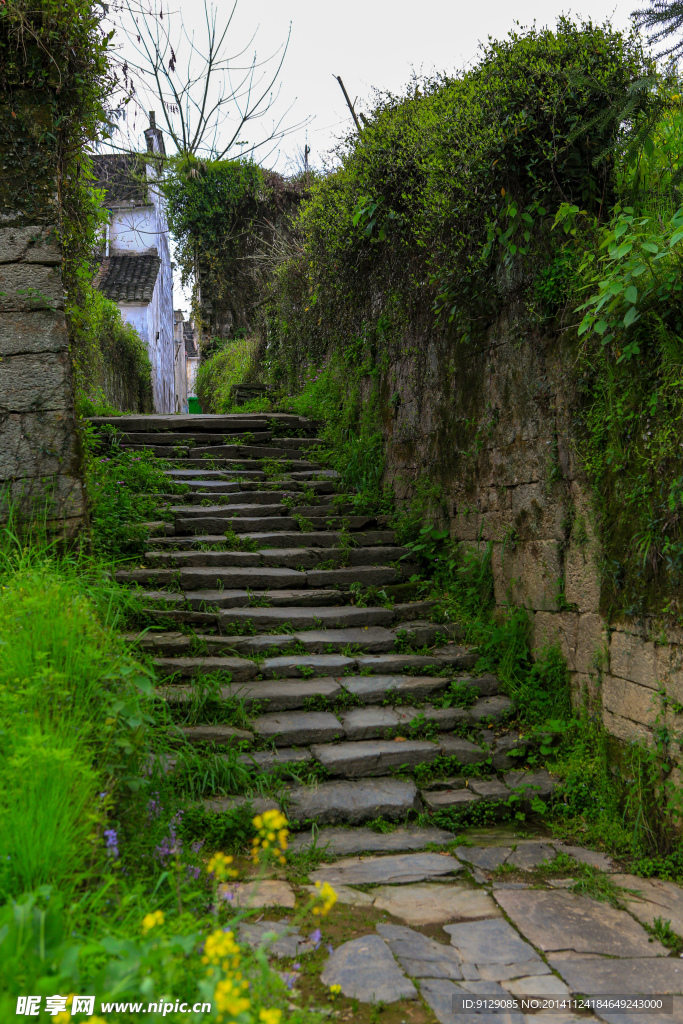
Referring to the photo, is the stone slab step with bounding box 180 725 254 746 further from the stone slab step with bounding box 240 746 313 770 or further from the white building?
the white building

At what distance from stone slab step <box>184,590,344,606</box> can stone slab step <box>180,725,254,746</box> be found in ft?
→ 3.74

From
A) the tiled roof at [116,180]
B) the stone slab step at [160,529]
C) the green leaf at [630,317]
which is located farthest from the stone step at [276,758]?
the tiled roof at [116,180]

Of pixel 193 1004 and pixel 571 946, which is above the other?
pixel 193 1004

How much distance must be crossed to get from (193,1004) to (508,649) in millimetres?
3152

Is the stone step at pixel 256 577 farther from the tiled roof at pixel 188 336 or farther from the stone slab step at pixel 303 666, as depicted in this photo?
the tiled roof at pixel 188 336

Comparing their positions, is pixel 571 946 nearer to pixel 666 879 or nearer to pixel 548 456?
pixel 666 879

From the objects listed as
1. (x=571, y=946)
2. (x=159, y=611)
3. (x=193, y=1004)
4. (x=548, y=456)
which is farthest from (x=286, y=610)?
(x=193, y=1004)

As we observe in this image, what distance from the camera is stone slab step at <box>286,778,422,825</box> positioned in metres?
3.41

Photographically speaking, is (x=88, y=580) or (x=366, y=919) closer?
(x=366, y=919)

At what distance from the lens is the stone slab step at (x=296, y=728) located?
379 centimetres

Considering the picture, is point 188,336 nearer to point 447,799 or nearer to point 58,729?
point 447,799

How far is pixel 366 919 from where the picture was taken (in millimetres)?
2670

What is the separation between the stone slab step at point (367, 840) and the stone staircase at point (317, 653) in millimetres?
77

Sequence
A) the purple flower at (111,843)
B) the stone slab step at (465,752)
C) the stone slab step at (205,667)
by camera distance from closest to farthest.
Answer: the purple flower at (111,843) < the stone slab step at (465,752) < the stone slab step at (205,667)
